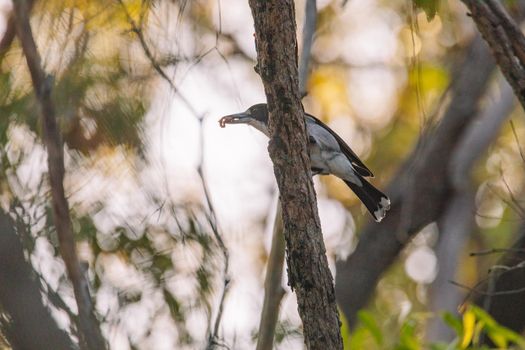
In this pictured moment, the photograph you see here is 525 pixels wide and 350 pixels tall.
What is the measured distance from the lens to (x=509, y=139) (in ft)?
29.9

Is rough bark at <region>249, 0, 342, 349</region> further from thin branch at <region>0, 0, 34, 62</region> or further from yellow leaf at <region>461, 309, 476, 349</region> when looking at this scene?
yellow leaf at <region>461, 309, 476, 349</region>

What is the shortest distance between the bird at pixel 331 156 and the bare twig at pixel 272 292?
34.2 inches

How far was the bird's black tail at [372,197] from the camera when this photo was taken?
18.4 feet

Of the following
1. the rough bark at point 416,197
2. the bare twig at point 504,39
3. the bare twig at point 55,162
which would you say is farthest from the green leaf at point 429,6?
the rough bark at point 416,197

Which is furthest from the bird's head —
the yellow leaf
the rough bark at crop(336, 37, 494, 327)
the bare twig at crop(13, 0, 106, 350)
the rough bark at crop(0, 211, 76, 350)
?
the rough bark at crop(0, 211, 76, 350)

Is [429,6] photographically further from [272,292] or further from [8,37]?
[8,37]

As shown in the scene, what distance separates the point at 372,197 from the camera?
564 centimetres

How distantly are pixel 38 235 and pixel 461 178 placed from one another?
4997 mm

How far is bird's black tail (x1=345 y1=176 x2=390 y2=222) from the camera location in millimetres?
5605

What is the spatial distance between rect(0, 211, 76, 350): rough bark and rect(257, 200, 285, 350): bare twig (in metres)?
1.56

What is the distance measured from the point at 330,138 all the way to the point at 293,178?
2.16 metres

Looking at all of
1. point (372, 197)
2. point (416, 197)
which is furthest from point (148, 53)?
point (416, 197)

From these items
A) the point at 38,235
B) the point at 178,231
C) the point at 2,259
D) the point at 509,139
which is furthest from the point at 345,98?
the point at 2,259

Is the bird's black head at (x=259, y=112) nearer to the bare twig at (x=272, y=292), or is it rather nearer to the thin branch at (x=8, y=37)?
the bare twig at (x=272, y=292)
